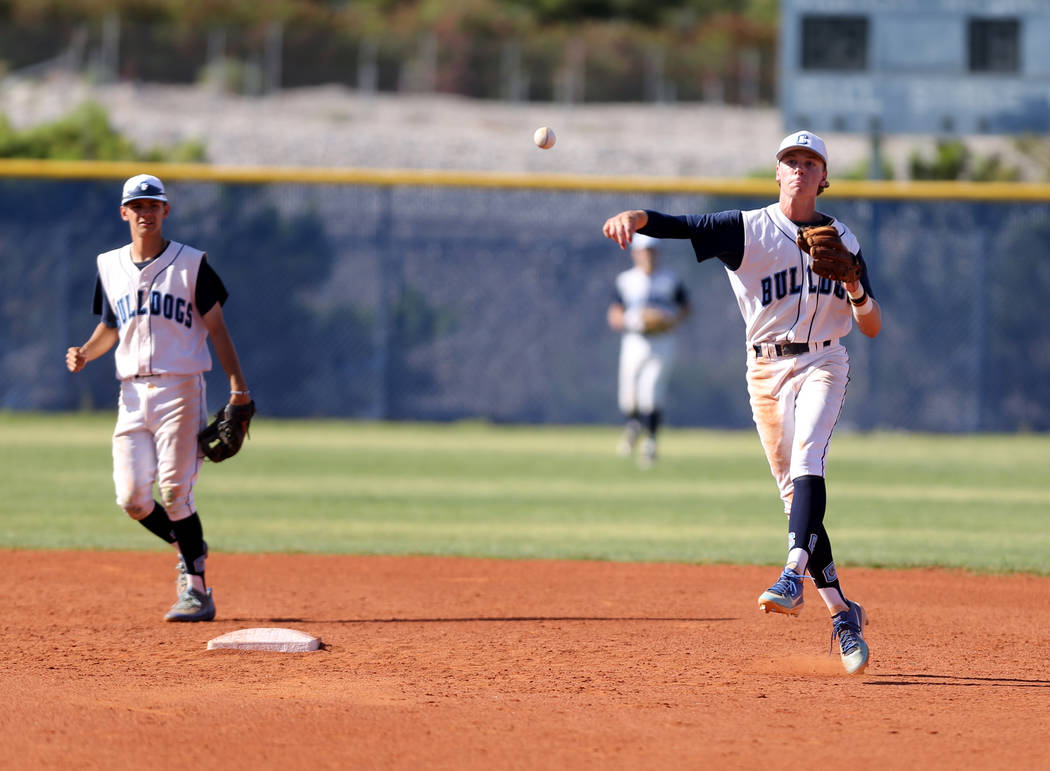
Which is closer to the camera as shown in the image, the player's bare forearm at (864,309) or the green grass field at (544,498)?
the player's bare forearm at (864,309)

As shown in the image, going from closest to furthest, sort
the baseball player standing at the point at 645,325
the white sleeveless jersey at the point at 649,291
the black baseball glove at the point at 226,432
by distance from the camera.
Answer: the black baseball glove at the point at 226,432 < the baseball player standing at the point at 645,325 < the white sleeveless jersey at the point at 649,291

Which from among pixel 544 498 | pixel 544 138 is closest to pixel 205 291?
pixel 544 138

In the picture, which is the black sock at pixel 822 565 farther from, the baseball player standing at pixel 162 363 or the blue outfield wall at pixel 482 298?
the blue outfield wall at pixel 482 298

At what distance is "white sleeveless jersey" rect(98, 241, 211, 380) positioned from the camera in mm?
5699

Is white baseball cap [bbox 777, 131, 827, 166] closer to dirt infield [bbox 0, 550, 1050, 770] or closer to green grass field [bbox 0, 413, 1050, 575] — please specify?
dirt infield [bbox 0, 550, 1050, 770]

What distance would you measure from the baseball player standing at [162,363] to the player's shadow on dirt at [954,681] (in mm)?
2687

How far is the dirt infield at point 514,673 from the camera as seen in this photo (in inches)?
150

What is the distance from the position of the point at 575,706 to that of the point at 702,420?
37.7 ft

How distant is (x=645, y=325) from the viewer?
12477 mm

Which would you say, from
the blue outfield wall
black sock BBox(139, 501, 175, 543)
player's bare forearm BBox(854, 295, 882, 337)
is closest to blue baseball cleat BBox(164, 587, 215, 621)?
black sock BBox(139, 501, 175, 543)

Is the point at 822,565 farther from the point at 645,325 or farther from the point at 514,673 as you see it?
the point at 645,325

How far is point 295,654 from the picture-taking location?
5113mm

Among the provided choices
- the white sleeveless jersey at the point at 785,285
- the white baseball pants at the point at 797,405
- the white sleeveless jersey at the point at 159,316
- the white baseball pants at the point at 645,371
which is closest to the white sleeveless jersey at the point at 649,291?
the white baseball pants at the point at 645,371

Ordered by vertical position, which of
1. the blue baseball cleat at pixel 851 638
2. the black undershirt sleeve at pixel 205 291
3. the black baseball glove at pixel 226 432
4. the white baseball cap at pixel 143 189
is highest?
the white baseball cap at pixel 143 189
